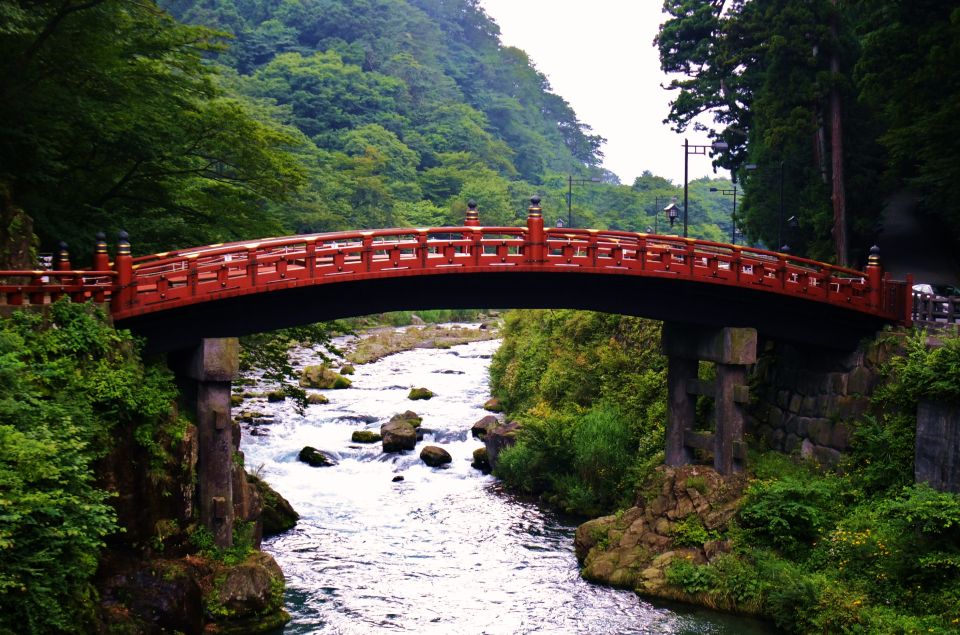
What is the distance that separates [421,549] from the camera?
94.2ft

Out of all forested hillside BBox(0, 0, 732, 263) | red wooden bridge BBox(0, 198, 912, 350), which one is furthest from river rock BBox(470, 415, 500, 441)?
red wooden bridge BBox(0, 198, 912, 350)

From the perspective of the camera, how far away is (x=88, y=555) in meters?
16.3

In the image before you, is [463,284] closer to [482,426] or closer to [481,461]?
[481,461]

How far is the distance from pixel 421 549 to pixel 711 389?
31.9 feet

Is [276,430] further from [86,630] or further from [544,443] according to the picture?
[86,630]

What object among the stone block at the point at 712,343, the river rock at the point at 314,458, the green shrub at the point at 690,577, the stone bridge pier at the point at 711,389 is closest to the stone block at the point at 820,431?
the stone bridge pier at the point at 711,389

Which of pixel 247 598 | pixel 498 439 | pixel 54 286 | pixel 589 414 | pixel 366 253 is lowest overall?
pixel 247 598

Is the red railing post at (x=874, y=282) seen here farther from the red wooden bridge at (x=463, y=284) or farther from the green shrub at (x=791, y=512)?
the green shrub at (x=791, y=512)

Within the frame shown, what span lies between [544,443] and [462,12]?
142 metres

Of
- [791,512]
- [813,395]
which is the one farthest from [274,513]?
[813,395]

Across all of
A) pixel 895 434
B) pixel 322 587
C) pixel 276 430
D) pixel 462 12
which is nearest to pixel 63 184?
pixel 322 587

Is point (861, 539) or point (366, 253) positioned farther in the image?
point (366, 253)

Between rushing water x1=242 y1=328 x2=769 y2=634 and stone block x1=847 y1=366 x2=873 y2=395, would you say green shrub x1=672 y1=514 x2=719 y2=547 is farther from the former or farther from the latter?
stone block x1=847 y1=366 x2=873 y2=395

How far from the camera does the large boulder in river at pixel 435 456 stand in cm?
3831
